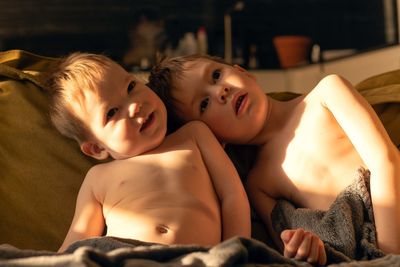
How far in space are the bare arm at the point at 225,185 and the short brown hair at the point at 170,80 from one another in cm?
10

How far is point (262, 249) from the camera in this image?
0.82 m

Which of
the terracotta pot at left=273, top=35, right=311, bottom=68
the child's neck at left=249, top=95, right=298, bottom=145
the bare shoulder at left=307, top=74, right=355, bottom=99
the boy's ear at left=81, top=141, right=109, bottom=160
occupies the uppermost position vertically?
the bare shoulder at left=307, top=74, right=355, bottom=99

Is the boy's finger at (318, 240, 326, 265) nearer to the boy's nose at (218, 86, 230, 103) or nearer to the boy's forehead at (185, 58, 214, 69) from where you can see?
the boy's nose at (218, 86, 230, 103)

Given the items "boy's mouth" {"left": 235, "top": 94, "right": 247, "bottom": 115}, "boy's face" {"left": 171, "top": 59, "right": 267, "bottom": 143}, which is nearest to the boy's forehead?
"boy's face" {"left": 171, "top": 59, "right": 267, "bottom": 143}

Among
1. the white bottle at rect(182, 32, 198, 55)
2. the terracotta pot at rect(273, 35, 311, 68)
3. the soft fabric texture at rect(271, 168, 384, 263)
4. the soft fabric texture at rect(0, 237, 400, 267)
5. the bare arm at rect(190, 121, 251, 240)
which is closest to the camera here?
the soft fabric texture at rect(0, 237, 400, 267)

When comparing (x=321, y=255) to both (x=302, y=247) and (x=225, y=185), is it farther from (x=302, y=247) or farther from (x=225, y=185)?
(x=225, y=185)

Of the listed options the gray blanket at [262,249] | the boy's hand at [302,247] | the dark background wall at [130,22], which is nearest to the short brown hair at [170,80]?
the gray blanket at [262,249]

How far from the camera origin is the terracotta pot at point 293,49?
396cm

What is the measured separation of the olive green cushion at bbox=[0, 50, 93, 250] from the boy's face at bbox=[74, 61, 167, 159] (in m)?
0.13

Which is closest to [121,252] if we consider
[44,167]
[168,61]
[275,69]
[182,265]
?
[182,265]

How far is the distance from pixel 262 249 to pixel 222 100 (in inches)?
21.3

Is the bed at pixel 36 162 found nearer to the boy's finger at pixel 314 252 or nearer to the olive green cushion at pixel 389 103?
the olive green cushion at pixel 389 103

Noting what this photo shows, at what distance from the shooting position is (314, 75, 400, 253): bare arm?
3.49 ft

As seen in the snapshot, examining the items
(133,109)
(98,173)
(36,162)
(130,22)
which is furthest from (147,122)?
(130,22)
